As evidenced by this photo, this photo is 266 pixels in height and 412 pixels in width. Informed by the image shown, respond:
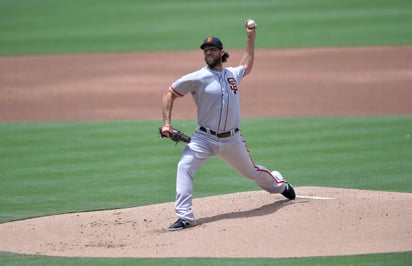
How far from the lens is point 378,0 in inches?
1239

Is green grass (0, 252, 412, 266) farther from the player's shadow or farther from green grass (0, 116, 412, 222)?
green grass (0, 116, 412, 222)

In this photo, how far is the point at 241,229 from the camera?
8.20 metres

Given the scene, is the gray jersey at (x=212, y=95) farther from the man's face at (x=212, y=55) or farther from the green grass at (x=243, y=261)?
the green grass at (x=243, y=261)

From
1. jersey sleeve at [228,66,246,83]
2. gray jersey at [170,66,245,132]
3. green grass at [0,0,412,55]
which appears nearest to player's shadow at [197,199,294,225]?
gray jersey at [170,66,245,132]

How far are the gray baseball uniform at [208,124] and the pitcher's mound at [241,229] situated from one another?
17.8 inches

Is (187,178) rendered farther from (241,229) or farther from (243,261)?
(243,261)

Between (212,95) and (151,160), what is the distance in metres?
4.04

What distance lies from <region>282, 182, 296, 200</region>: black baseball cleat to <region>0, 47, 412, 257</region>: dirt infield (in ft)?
0.32

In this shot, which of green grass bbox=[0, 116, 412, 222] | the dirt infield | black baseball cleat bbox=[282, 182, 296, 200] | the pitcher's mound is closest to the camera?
the pitcher's mound

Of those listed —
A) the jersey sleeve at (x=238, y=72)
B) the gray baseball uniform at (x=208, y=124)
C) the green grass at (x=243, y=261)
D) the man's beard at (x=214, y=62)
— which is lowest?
the green grass at (x=243, y=261)

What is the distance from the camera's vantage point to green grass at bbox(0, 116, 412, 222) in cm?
1031

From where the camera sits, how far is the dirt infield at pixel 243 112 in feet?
25.8

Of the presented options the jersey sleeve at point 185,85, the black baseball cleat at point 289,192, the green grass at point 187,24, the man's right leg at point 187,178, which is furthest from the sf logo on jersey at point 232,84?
the green grass at point 187,24

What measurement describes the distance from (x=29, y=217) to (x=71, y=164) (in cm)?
274
